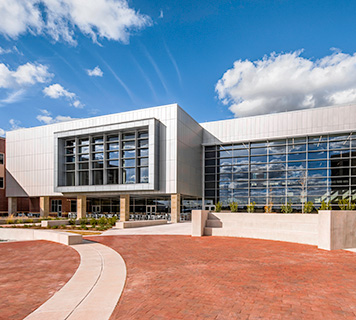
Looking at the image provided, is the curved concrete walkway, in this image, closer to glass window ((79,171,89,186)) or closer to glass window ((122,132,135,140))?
glass window ((122,132,135,140))

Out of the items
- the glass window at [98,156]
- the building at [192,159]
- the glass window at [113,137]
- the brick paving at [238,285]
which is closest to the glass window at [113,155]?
the building at [192,159]

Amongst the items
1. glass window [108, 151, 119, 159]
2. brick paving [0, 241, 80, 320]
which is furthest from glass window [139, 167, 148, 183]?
brick paving [0, 241, 80, 320]

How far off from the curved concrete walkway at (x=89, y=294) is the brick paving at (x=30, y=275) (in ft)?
0.95

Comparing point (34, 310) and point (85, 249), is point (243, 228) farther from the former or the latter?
point (34, 310)

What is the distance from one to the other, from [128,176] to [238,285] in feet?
95.5

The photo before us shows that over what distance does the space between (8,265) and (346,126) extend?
34643 mm

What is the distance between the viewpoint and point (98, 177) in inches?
1469

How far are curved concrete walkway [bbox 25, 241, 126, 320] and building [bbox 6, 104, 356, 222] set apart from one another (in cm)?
2336

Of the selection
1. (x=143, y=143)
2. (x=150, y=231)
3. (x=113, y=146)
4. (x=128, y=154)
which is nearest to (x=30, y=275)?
(x=150, y=231)

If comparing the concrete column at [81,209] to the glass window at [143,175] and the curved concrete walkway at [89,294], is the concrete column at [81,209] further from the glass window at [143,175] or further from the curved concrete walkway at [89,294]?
the curved concrete walkway at [89,294]

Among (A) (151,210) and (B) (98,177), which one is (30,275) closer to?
(B) (98,177)

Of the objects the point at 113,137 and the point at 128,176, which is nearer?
the point at 128,176

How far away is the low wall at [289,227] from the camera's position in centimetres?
1272

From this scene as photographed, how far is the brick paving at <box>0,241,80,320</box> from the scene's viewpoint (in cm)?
578
